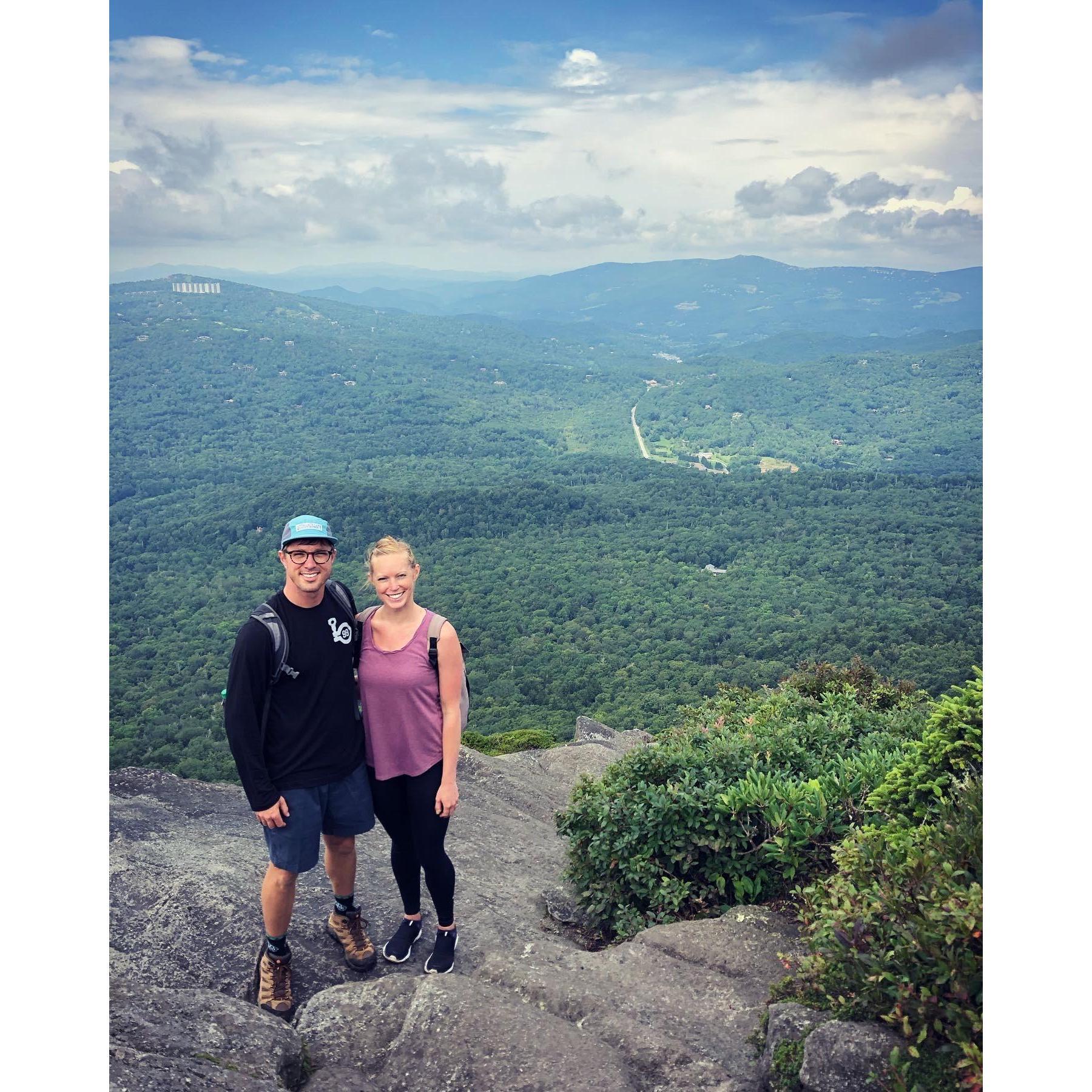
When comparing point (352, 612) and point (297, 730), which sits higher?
point (352, 612)

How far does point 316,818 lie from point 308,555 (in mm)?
1062

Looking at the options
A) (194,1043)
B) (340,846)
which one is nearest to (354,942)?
(340,846)

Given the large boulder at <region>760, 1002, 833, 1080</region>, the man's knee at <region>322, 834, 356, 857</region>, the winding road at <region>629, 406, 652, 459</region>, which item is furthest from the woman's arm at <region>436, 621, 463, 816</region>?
the winding road at <region>629, 406, 652, 459</region>

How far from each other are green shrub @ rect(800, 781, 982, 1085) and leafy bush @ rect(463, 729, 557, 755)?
13.3 meters

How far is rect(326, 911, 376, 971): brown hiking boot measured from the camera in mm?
3953

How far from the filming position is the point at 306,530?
10.8 ft

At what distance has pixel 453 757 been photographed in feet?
11.5

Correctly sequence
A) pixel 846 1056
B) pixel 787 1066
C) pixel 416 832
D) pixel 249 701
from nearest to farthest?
pixel 846 1056 → pixel 787 1066 → pixel 249 701 → pixel 416 832

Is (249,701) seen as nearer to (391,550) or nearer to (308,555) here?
(308,555)

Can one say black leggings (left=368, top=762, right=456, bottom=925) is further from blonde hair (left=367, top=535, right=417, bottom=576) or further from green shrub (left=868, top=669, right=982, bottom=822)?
green shrub (left=868, top=669, right=982, bottom=822)
